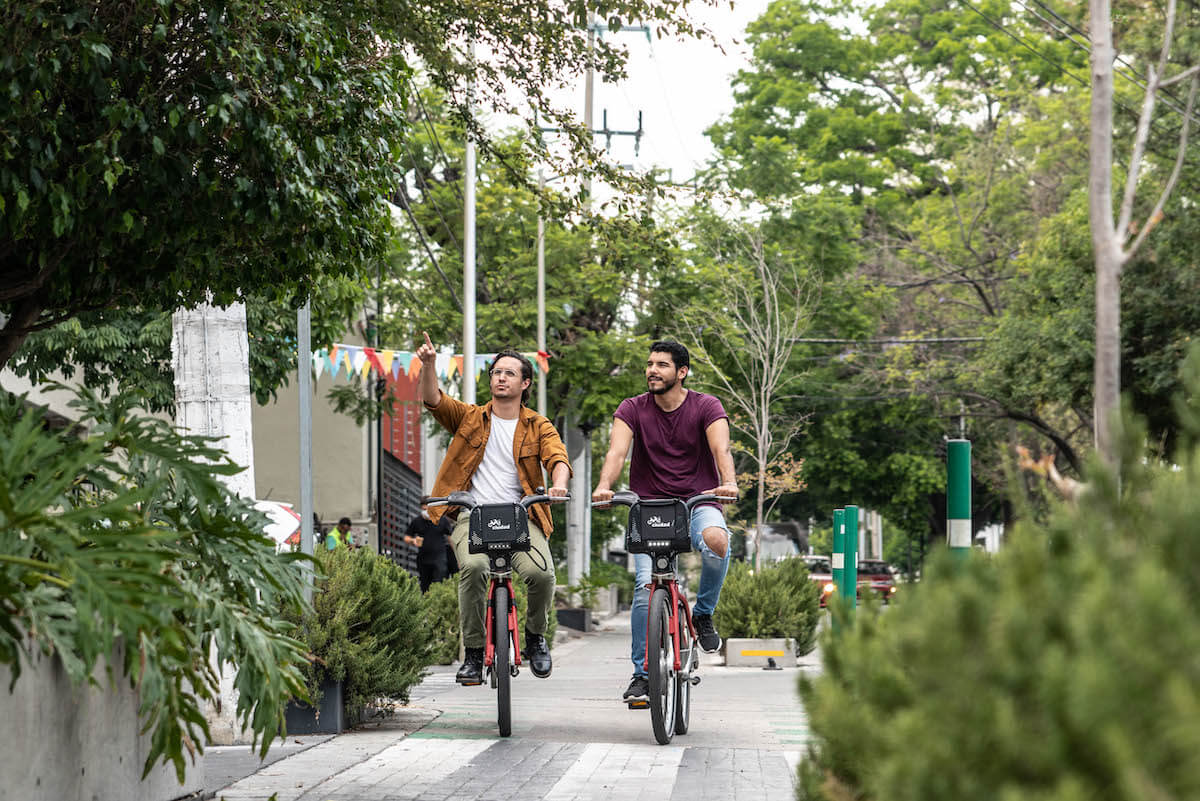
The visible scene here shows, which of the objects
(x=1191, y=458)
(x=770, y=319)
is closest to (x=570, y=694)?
(x=1191, y=458)

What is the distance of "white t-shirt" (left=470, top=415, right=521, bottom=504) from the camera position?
26.8 ft

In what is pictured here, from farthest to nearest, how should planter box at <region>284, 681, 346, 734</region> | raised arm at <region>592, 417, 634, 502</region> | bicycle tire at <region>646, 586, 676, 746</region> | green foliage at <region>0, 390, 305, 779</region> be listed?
raised arm at <region>592, 417, 634, 502</region> → planter box at <region>284, 681, 346, 734</region> → bicycle tire at <region>646, 586, 676, 746</region> → green foliage at <region>0, 390, 305, 779</region>

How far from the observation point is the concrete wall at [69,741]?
12.2 feet

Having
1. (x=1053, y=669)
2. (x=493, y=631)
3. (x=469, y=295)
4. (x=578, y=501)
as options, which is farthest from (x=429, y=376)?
(x=578, y=501)

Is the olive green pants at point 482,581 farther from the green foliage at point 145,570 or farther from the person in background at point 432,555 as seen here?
the person in background at point 432,555

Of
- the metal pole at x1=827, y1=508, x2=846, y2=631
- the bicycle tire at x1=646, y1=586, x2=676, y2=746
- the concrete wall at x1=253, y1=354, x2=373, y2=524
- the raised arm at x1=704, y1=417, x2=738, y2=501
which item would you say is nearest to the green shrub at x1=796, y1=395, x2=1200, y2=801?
the bicycle tire at x1=646, y1=586, x2=676, y2=746

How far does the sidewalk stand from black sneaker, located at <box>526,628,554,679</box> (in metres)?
0.32

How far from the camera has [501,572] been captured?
7.79 meters

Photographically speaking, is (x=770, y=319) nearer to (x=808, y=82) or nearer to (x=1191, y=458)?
(x=808, y=82)

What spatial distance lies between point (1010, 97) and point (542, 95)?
33105mm

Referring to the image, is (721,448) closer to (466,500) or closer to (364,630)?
(466,500)

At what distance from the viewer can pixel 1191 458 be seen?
2.18m

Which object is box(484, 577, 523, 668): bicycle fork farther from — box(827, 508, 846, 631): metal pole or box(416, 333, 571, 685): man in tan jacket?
box(827, 508, 846, 631): metal pole

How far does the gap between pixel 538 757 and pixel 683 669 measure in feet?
3.45
